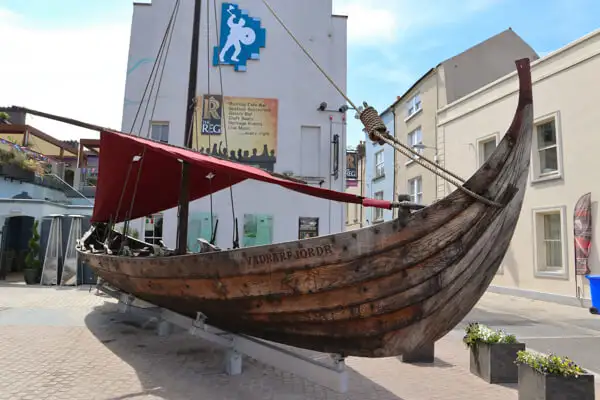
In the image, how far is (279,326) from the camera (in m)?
4.08

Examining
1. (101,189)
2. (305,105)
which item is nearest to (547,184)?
(305,105)

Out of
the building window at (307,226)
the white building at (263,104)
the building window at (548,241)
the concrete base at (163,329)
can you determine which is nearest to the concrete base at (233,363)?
the concrete base at (163,329)

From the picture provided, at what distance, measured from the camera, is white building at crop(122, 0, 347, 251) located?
49.3 ft

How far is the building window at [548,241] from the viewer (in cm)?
1241

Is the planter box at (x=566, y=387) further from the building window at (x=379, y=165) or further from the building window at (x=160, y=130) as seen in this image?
the building window at (x=379, y=165)

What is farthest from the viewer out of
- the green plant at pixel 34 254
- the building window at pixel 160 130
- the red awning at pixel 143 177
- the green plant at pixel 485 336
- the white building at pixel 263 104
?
the building window at pixel 160 130

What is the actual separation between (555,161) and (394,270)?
1226cm

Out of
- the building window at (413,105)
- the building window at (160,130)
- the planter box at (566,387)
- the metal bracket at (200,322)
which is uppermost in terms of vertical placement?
the building window at (413,105)

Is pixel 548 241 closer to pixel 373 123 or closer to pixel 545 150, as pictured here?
pixel 545 150

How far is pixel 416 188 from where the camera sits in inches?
782

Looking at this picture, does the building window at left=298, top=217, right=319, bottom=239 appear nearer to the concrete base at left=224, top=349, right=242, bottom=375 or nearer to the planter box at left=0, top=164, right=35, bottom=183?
the concrete base at left=224, top=349, right=242, bottom=375

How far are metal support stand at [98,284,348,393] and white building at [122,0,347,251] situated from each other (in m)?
8.78

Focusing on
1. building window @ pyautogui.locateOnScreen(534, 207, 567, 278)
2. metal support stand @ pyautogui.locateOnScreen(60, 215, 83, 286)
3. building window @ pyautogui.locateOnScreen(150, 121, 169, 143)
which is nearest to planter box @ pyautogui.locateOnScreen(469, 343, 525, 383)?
building window @ pyautogui.locateOnScreen(534, 207, 567, 278)

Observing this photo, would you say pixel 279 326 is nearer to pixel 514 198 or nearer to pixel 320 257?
pixel 320 257
